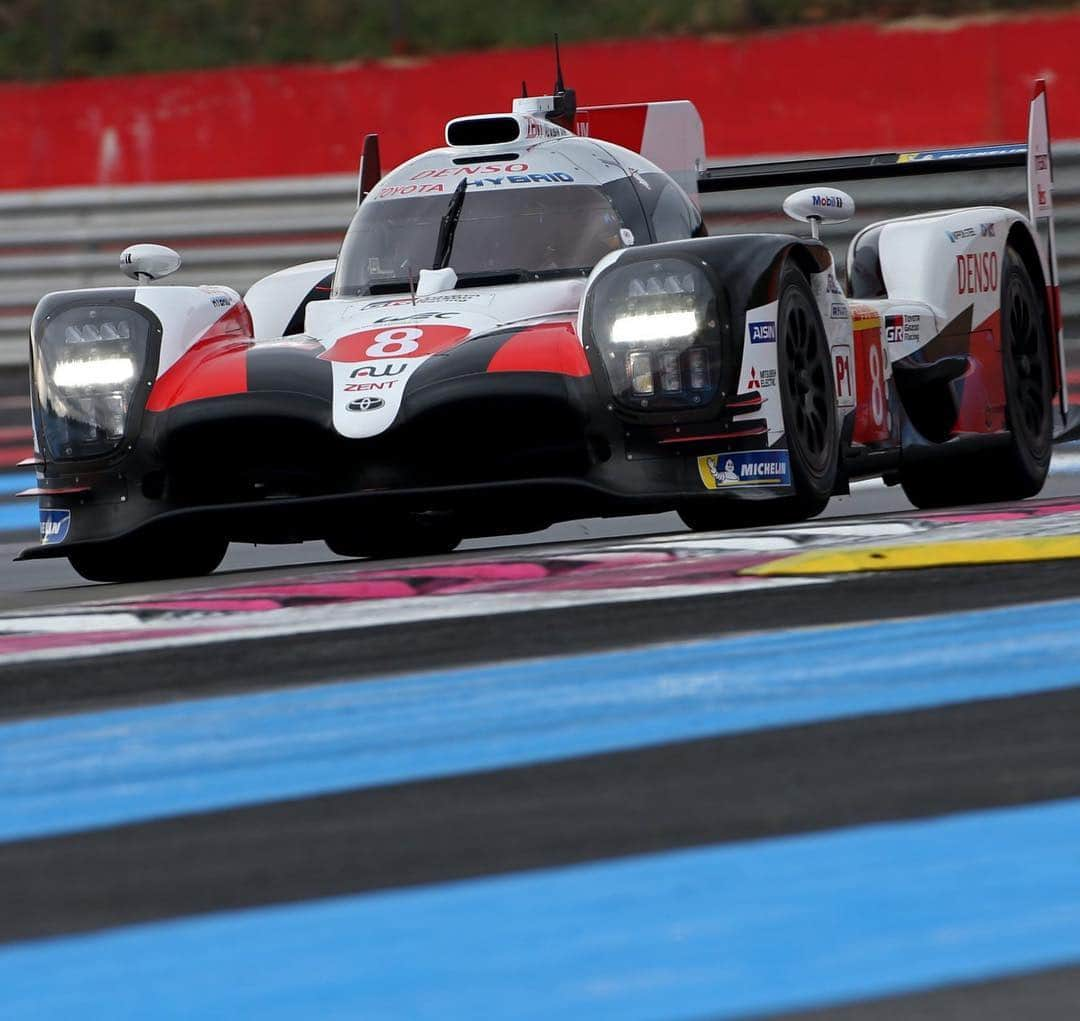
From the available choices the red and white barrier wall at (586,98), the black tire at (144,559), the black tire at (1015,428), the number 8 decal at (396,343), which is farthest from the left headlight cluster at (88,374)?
the red and white barrier wall at (586,98)

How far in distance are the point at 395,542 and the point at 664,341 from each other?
6.13 ft

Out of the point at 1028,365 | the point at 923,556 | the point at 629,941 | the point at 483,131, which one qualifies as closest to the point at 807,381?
the point at 923,556

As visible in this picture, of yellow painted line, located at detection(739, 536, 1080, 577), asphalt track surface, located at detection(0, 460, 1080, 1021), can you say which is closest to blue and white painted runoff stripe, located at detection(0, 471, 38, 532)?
yellow painted line, located at detection(739, 536, 1080, 577)

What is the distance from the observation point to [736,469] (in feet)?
21.2

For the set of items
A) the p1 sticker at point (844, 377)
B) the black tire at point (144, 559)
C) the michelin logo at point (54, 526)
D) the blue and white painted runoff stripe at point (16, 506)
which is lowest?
the blue and white painted runoff stripe at point (16, 506)

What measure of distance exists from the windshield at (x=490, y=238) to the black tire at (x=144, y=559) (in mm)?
1007

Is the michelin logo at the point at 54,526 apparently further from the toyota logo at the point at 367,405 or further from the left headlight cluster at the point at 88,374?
the toyota logo at the point at 367,405

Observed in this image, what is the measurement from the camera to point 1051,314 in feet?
28.6

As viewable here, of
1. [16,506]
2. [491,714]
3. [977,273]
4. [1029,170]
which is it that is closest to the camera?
[491,714]

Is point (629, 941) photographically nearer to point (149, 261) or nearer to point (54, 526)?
point (54, 526)

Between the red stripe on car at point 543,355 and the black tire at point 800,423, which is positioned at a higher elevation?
the red stripe on car at point 543,355

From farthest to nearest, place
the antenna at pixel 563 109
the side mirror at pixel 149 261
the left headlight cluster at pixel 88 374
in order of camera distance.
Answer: the antenna at pixel 563 109 < the side mirror at pixel 149 261 < the left headlight cluster at pixel 88 374

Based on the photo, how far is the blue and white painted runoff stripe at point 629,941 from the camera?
250 centimetres

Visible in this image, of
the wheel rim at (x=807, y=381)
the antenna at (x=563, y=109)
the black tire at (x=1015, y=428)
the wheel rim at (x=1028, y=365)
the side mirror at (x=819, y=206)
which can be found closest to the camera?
the wheel rim at (x=807, y=381)
